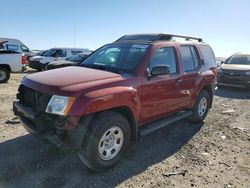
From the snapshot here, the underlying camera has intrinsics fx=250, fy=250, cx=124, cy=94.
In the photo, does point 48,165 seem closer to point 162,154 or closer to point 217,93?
point 162,154

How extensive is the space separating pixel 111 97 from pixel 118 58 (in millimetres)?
1306

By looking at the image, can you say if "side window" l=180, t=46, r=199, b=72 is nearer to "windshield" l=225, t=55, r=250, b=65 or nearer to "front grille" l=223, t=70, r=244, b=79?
"front grille" l=223, t=70, r=244, b=79

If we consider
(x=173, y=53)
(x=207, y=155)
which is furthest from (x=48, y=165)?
(x=173, y=53)

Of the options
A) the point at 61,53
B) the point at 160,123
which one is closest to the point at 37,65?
the point at 61,53

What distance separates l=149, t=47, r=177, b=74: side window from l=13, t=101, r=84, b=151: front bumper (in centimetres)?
178

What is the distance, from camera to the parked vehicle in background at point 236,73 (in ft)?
35.0

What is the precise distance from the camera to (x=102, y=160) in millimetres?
3617

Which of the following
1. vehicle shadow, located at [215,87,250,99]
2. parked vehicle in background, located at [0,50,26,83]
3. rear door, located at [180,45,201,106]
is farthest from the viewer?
parked vehicle in background, located at [0,50,26,83]

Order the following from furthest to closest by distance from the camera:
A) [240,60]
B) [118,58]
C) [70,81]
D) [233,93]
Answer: [240,60]
[233,93]
[118,58]
[70,81]

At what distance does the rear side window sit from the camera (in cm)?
609

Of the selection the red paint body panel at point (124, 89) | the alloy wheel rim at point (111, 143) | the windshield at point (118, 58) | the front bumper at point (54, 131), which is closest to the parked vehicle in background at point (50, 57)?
the windshield at point (118, 58)

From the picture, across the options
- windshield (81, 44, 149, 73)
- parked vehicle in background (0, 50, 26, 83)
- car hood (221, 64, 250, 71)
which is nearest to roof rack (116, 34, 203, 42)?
windshield (81, 44, 149, 73)

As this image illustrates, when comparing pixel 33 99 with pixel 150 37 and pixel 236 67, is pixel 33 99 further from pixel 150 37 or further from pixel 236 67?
pixel 236 67

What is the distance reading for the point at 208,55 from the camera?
251 inches
